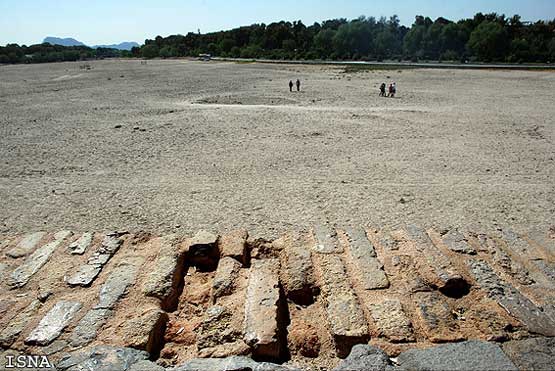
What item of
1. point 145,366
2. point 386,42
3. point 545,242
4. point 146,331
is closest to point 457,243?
point 545,242

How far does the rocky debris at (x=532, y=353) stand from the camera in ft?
11.2

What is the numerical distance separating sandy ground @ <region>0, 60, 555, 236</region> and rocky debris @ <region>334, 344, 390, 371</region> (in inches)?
169

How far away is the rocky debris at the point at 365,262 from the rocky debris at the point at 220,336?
1.59 meters

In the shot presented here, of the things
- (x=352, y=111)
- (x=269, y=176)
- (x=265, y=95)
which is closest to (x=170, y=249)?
(x=269, y=176)

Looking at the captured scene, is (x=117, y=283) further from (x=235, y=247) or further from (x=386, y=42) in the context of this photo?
(x=386, y=42)

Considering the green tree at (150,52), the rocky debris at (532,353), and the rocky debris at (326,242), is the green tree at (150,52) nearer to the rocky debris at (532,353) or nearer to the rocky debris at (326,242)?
the rocky debris at (326,242)

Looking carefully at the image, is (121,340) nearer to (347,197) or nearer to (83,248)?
(83,248)

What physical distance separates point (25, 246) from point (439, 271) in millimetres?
6055

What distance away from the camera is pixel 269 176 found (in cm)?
1127

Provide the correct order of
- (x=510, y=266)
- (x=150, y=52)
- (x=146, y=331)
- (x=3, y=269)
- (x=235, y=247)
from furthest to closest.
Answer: (x=150, y=52)
(x=235, y=247)
(x=3, y=269)
(x=510, y=266)
(x=146, y=331)

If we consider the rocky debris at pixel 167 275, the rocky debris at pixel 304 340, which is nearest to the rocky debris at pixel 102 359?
the rocky debris at pixel 167 275

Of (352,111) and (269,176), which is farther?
(352,111)

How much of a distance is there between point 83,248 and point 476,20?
9651cm

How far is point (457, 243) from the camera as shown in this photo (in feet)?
19.3
